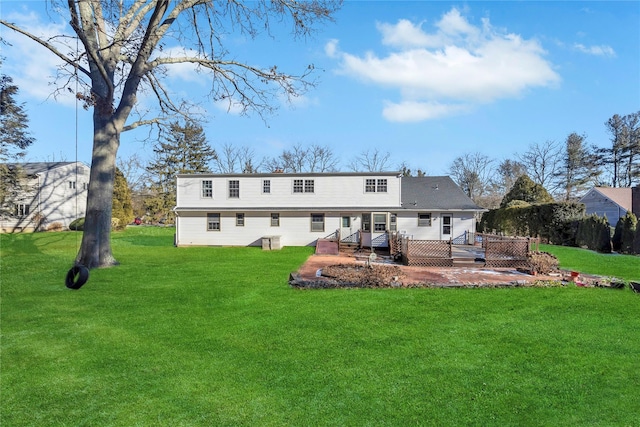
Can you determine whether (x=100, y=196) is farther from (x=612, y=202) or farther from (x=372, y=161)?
(x=372, y=161)

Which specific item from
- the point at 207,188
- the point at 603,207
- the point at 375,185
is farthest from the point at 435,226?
the point at 603,207

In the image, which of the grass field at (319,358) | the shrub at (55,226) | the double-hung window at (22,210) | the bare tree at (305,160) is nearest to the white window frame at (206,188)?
the grass field at (319,358)

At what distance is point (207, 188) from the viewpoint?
869 inches

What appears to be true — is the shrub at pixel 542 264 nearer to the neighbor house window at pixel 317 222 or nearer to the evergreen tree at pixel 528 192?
the neighbor house window at pixel 317 222

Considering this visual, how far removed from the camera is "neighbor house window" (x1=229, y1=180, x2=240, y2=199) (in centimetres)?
2192

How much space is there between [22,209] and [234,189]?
2473 cm

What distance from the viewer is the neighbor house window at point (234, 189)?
2192 cm

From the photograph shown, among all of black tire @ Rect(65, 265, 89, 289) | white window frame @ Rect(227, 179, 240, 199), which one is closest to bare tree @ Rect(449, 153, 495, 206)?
white window frame @ Rect(227, 179, 240, 199)

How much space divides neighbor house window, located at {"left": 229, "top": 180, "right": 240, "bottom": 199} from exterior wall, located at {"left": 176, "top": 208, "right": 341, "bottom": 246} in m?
1.14

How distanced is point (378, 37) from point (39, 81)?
11355 mm

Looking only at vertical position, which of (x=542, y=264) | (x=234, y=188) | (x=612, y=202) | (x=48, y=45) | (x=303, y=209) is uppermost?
(x=48, y=45)

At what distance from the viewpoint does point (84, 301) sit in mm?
7945

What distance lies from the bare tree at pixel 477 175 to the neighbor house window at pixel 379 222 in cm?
3232

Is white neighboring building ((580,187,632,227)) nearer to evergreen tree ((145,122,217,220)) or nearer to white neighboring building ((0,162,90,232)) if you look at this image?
evergreen tree ((145,122,217,220))
